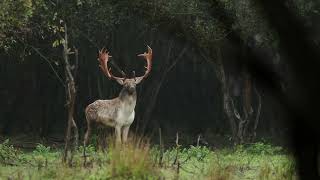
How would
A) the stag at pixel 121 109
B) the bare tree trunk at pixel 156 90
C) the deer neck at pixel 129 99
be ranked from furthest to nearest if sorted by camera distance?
the bare tree trunk at pixel 156 90 < the deer neck at pixel 129 99 < the stag at pixel 121 109

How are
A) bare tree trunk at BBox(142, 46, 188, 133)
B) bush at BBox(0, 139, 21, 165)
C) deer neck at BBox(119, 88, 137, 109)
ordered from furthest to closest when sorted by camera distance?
1. bare tree trunk at BBox(142, 46, 188, 133)
2. deer neck at BBox(119, 88, 137, 109)
3. bush at BBox(0, 139, 21, 165)

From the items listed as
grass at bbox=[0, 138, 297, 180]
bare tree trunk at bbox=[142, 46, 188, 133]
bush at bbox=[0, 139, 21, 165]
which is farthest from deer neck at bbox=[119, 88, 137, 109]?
bare tree trunk at bbox=[142, 46, 188, 133]

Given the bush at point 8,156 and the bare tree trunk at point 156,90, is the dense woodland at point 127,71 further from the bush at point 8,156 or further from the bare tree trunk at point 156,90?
the bush at point 8,156

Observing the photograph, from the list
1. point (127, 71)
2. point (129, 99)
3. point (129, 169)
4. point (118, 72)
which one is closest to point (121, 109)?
point (129, 99)

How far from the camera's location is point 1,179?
9133 millimetres

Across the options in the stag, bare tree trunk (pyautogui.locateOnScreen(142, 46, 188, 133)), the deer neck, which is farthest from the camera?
bare tree trunk (pyautogui.locateOnScreen(142, 46, 188, 133))

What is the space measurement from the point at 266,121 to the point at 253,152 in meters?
9.17

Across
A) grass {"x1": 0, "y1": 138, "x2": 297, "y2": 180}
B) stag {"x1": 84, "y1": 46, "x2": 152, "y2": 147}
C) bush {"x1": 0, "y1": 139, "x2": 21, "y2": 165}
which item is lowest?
bush {"x1": 0, "y1": 139, "x2": 21, "y2": 165}

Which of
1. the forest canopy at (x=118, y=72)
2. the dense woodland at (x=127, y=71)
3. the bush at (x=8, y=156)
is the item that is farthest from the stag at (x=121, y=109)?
the forest canopy at (x=118, y=72)

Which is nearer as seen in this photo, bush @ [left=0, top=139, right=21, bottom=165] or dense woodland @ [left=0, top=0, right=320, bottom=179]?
bush @ [left=0, top=139, right=21, bottom=165]

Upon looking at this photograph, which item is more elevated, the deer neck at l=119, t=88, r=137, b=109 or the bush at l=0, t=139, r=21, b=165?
the deer neck at l=119, t=88, r=137, b=109

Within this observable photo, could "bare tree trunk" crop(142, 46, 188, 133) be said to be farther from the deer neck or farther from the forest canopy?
the deer neck

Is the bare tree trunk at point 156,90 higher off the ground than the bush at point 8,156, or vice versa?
the bare tree trunk at point 156,90

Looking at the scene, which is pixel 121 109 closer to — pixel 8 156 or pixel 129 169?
pixel 8 156
